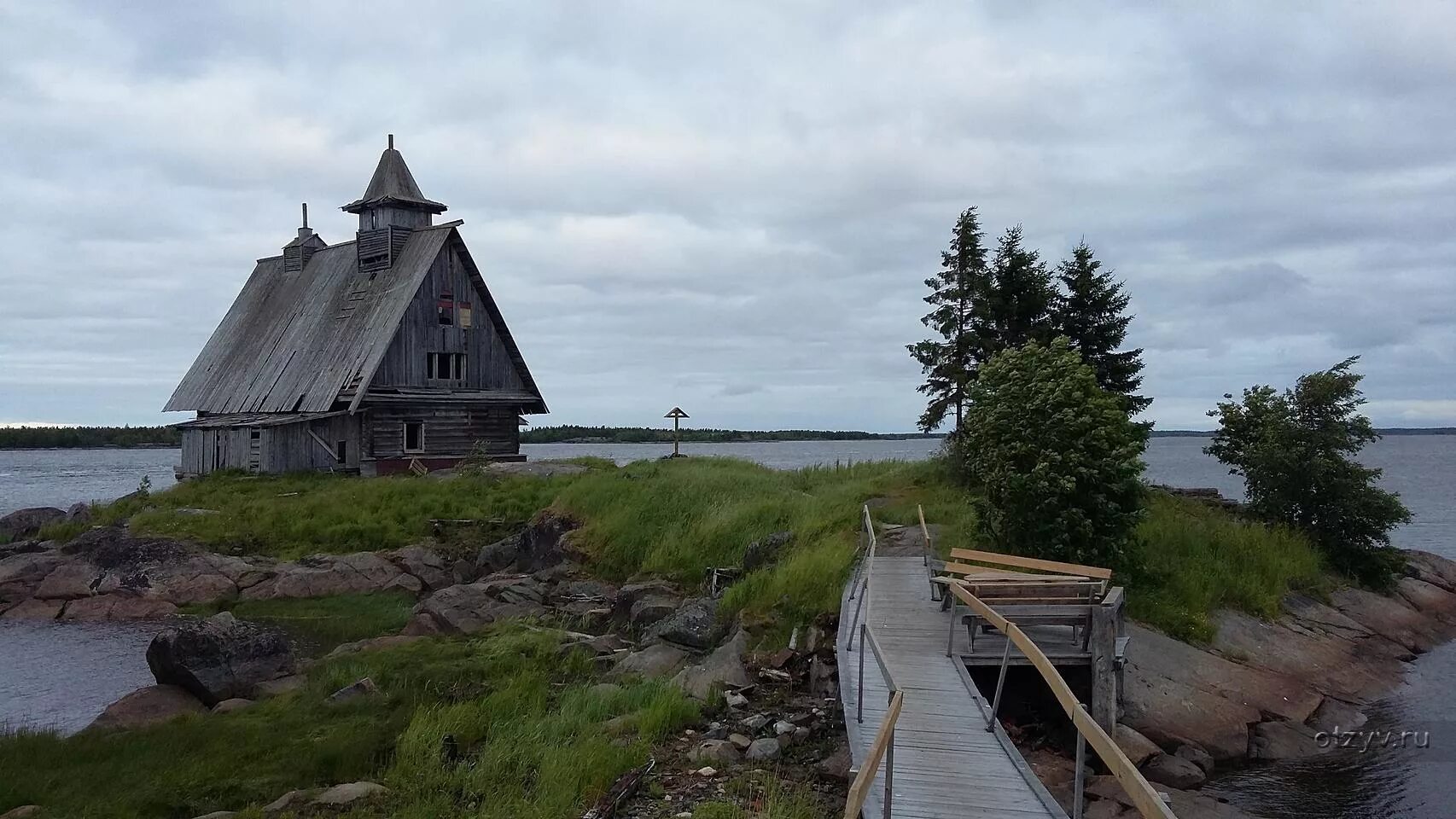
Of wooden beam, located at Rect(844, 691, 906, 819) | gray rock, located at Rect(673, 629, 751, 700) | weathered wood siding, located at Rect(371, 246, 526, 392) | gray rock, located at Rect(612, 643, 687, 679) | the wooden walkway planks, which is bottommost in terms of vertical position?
gray rock, located at Rect(612, 643, 687, 679)

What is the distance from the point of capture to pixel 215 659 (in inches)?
633

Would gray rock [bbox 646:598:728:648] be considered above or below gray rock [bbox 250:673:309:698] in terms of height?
above

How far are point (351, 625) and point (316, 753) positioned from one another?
30.6 ft

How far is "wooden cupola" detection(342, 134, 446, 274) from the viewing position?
4100 centimetres

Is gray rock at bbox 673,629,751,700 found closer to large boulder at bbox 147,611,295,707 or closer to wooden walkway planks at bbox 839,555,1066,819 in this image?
wooden walkway planks at bbox 839,555,1066,819

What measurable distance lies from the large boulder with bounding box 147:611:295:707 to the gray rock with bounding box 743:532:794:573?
8.73 meters

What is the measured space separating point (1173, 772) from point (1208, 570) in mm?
7691

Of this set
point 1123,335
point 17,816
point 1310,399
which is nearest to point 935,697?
point 17,816

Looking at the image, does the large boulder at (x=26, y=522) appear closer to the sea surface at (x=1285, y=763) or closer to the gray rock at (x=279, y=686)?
the sea surface at (x=1285, y=763)

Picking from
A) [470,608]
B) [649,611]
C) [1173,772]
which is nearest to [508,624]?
[470,608]

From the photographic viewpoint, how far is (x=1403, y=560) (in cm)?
2531

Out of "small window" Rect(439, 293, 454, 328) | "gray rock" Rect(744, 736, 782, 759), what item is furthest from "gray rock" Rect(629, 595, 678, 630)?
"small window" Rect(439, 293, 454, 328)

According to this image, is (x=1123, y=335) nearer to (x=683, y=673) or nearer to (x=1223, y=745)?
(x=1223, y=745)

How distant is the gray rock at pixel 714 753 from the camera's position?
38.2 feet
